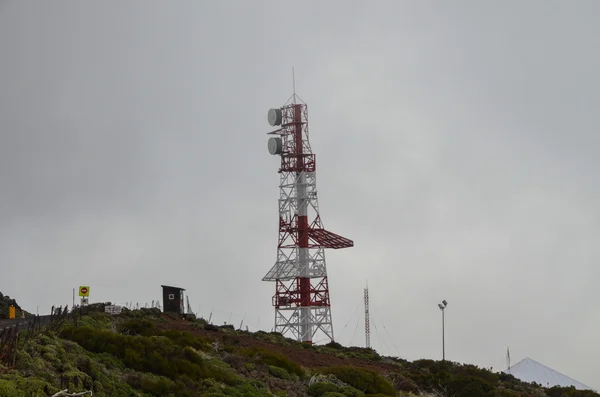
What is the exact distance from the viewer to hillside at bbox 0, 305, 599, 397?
16516 mm

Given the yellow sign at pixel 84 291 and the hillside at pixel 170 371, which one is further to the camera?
the yellow sign at pixel 84 291

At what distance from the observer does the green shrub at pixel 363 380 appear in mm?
26609

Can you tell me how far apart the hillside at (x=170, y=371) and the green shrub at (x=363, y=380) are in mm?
33

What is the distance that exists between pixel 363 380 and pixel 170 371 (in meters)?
8.62

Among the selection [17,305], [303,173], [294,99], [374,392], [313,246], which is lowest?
[374,392]

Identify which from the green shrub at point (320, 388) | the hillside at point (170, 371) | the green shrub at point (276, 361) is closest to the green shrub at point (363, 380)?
the hillside at point (170, 371)

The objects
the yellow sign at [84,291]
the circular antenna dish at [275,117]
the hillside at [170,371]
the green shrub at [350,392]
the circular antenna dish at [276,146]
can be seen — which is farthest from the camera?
the circular antenna dish at [275,117]

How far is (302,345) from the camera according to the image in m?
42.6

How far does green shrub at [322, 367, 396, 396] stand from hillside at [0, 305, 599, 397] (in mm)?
33

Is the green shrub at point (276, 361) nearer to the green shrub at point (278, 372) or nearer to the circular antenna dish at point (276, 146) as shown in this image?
the green shrub at point (278, 372)

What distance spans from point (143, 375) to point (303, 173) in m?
37.3

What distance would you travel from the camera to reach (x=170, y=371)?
67.4 ft

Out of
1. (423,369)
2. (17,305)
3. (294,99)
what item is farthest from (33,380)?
(294,99)

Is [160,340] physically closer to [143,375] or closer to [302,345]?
[143,375]
